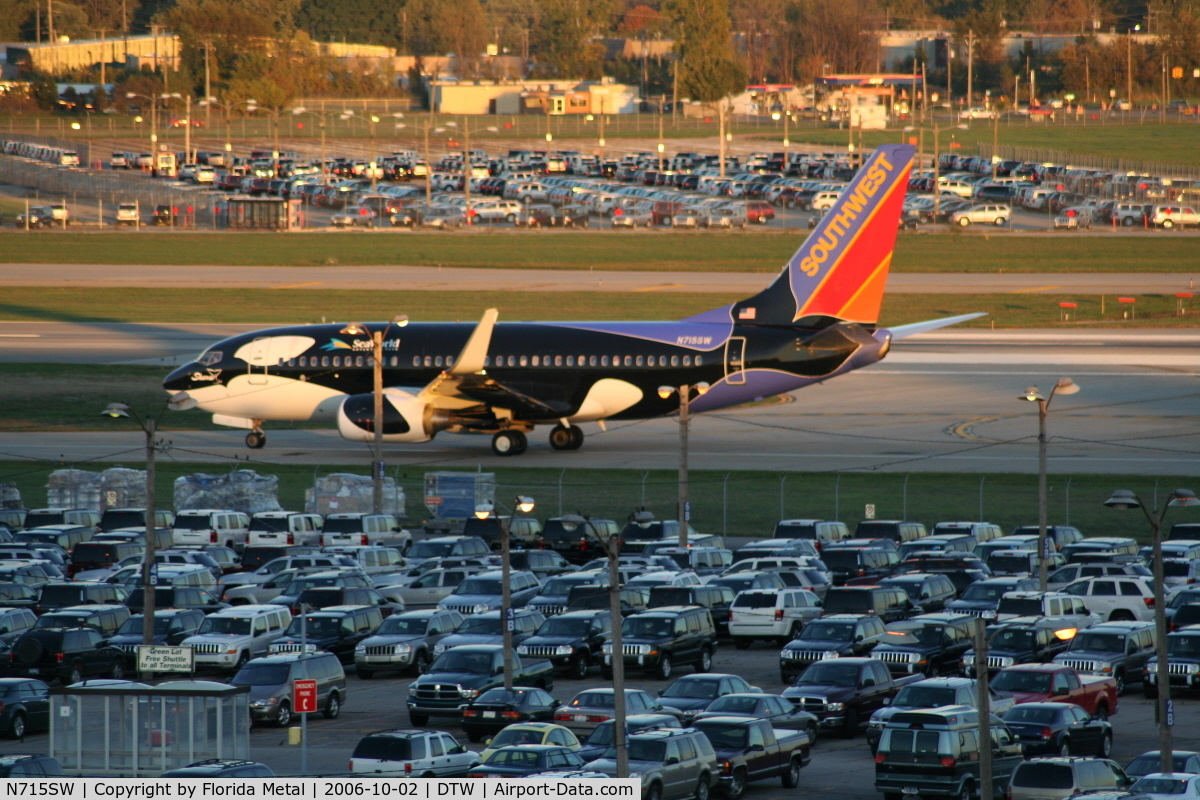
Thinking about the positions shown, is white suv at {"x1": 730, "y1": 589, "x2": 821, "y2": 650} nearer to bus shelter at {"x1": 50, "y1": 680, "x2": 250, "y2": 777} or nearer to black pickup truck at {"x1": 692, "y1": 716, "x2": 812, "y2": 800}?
black pickup truck at {"x1": 692, "y1": 716, "x2": 812, "y2": 800}

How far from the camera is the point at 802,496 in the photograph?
53.6 meters

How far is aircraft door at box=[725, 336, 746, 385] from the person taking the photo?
57656mm

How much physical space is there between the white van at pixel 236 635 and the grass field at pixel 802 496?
1585 centimetres

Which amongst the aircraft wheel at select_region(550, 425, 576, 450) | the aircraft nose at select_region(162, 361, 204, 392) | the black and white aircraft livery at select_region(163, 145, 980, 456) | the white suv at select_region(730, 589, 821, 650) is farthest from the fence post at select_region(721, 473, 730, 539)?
the aircraft nose at select_region(162, 361, 204, 392)

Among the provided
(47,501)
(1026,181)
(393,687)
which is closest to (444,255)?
(1026,181)

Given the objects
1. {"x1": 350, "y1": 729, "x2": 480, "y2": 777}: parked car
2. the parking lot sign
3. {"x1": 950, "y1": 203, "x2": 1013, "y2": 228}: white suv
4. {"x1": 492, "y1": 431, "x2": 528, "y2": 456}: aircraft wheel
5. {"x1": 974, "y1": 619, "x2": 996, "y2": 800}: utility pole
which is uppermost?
{"x1": 950, "y1": 203, "x2": 1013, "y2": 228}: white suv

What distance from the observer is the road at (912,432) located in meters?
57.6

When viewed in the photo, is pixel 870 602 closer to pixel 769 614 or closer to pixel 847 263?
pixel 769 614

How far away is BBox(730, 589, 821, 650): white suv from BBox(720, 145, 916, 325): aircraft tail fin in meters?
22.0

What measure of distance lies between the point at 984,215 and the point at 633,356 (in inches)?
3152

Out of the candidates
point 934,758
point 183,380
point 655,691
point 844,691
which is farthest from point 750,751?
point 183,380

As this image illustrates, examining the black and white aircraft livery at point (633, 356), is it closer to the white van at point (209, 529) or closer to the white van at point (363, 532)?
the white van at point (209, 529)

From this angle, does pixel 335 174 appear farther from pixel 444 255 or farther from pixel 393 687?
pixel 393 687

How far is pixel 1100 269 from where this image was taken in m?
110
